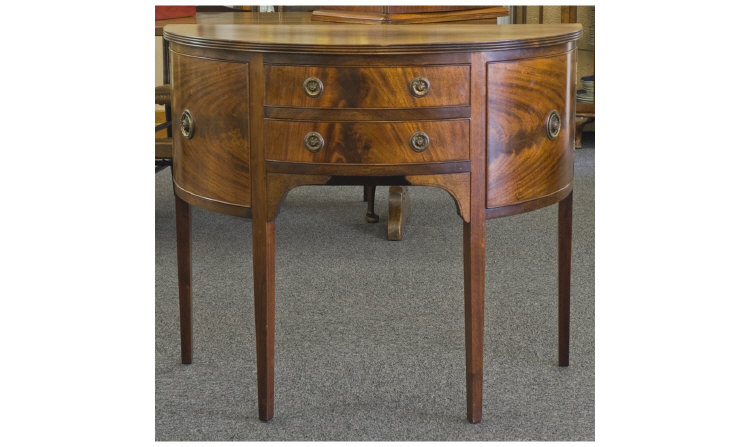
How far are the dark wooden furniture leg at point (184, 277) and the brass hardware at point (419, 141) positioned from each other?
61cm

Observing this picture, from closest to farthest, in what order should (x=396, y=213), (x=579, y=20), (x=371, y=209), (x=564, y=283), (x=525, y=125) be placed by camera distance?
(x=525, y=125) → (x=564, y=283) → (x=396, y=213) → (x=371, y=209) → (x=579, y=20)

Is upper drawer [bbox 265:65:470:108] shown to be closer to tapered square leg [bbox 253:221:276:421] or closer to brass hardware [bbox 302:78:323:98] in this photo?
brass hardware [bbox 302:78:323:98]

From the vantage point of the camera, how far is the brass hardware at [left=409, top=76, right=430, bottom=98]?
1.60 metres

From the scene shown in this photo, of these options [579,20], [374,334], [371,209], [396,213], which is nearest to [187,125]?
[374,334]

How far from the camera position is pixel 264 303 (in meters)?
1.78

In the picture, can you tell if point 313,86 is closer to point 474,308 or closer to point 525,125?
point 525,125

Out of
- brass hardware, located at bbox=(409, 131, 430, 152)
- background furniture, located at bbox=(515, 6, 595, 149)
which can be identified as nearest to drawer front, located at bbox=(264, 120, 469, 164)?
brass hardware, located at bbox=(409, 131, 430, 152)

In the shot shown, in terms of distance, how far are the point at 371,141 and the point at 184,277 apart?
0.68m

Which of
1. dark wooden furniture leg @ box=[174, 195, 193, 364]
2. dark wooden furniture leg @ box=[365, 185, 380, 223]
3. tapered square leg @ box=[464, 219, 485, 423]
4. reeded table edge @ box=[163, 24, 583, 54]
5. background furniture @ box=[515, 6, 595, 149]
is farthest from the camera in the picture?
background furniture @ box=[515, 6, 595, 149]

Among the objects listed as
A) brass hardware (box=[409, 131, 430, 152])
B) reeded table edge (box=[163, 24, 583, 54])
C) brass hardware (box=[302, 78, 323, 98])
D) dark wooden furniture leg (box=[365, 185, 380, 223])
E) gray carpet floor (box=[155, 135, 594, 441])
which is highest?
reeded table edge (box=[163, 24, 583, 54])

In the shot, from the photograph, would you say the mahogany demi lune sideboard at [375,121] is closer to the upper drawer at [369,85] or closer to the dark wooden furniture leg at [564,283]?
the upper drawer at [369,85]

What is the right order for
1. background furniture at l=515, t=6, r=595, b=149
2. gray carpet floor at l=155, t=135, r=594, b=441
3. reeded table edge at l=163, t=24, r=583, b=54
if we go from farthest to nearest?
background furniture at l=515, t=6, r=595, b=149
gray carpet floor at l=155, t=135, r=594, b=441
reeded table edge at l=163, t=24, r=583, b=54

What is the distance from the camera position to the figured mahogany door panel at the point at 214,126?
167 cm

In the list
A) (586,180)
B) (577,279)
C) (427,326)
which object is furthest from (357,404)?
(586,180)
